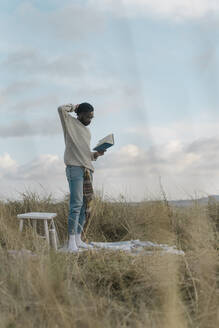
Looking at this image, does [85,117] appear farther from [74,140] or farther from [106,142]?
[106,142]

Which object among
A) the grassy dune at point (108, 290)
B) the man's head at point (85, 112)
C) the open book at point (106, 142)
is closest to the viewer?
the grassy dune at point (108, 290)

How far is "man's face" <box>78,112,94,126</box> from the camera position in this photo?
5.39m

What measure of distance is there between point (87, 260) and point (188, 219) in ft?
9.42

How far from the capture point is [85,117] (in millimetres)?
5402

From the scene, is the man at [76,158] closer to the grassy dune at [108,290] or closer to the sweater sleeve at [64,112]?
the sweater sleeve at [64,112]

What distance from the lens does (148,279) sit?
12.5 feet

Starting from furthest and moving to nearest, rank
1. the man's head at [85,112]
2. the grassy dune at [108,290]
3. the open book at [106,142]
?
the man's head at [85,112], the open book at [106,142], the grassy dune at [108,290]

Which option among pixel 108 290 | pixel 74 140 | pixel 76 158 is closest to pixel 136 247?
pixel 76 158

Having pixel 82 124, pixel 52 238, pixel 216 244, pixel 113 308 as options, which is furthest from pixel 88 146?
pixel 113 308

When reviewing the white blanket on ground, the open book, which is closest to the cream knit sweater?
the open book

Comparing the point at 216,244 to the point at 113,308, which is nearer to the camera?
the point at 113,308

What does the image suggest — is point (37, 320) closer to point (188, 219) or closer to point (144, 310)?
point (144, 310)

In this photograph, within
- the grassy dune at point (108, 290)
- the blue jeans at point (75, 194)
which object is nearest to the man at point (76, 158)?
the blue jeans at point (75, 194)

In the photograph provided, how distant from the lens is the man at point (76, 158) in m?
5.21
